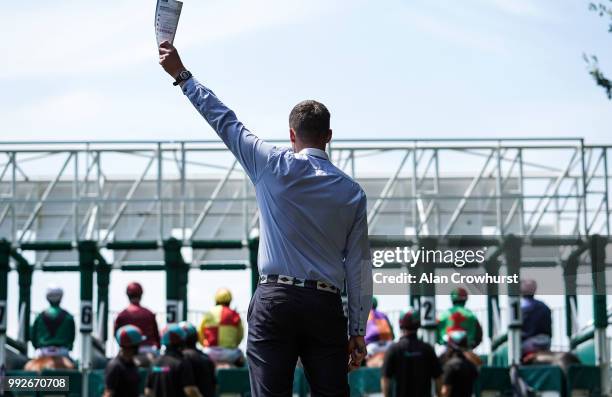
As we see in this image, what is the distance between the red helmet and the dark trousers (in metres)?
12.2

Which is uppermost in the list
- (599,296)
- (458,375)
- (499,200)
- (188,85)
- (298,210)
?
(499,200)

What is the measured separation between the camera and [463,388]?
50.9ft

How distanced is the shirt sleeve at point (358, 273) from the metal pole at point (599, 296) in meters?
13.9

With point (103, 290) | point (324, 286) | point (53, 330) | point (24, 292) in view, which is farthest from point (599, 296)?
point (324, 286)

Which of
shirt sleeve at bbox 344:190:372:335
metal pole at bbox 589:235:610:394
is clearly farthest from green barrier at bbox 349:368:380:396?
shirt sleeve at bbox 344:190:372:335

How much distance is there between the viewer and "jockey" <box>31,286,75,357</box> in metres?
18.1

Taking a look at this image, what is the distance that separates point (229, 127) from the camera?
5680 millimetres

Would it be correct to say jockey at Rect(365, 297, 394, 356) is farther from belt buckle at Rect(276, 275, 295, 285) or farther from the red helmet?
belt buckle at Rect(276, 275, 295, 285)

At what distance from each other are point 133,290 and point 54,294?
3.93ft

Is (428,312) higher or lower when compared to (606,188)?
lower

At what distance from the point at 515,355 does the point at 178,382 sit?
594cm

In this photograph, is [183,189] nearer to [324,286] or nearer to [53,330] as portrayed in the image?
[53,330]

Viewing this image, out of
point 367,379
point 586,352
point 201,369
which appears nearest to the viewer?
point 201,369

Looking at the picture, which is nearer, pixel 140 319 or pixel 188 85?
pixel 188 85
